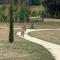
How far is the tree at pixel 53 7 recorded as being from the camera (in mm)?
37875

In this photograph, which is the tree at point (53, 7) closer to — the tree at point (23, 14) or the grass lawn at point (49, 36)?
the tree at point (23, 14)

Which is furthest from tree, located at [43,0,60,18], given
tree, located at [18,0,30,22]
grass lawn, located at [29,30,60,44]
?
grass lawn, located at [29,30,60,44]

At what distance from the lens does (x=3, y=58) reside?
13.4 metres

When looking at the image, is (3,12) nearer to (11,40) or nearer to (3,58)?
(11,40)

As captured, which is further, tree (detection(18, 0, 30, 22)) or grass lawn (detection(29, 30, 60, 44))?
tree (detection(18, 0, 30, 22))

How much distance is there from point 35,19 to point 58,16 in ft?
9.93

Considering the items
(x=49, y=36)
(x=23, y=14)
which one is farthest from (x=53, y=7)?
(x=49, y=36)

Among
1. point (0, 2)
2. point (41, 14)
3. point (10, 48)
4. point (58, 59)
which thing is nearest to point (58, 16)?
point (41, 14)

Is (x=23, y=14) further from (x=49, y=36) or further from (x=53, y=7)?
(x=49, y=36)

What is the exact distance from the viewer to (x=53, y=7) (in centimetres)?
3834

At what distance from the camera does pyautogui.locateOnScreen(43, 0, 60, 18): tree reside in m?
37.9

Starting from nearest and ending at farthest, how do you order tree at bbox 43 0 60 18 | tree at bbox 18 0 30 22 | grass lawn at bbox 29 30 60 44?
grass lawn at bbox 29 30 60 44 < tree at bbox 18 0 30 22 < tree at bbox 43 0 60 18

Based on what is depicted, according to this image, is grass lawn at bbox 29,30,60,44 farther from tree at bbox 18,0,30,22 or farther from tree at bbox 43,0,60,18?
tree at bbox 43,0,60,18

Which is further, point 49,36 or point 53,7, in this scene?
point 53,7
